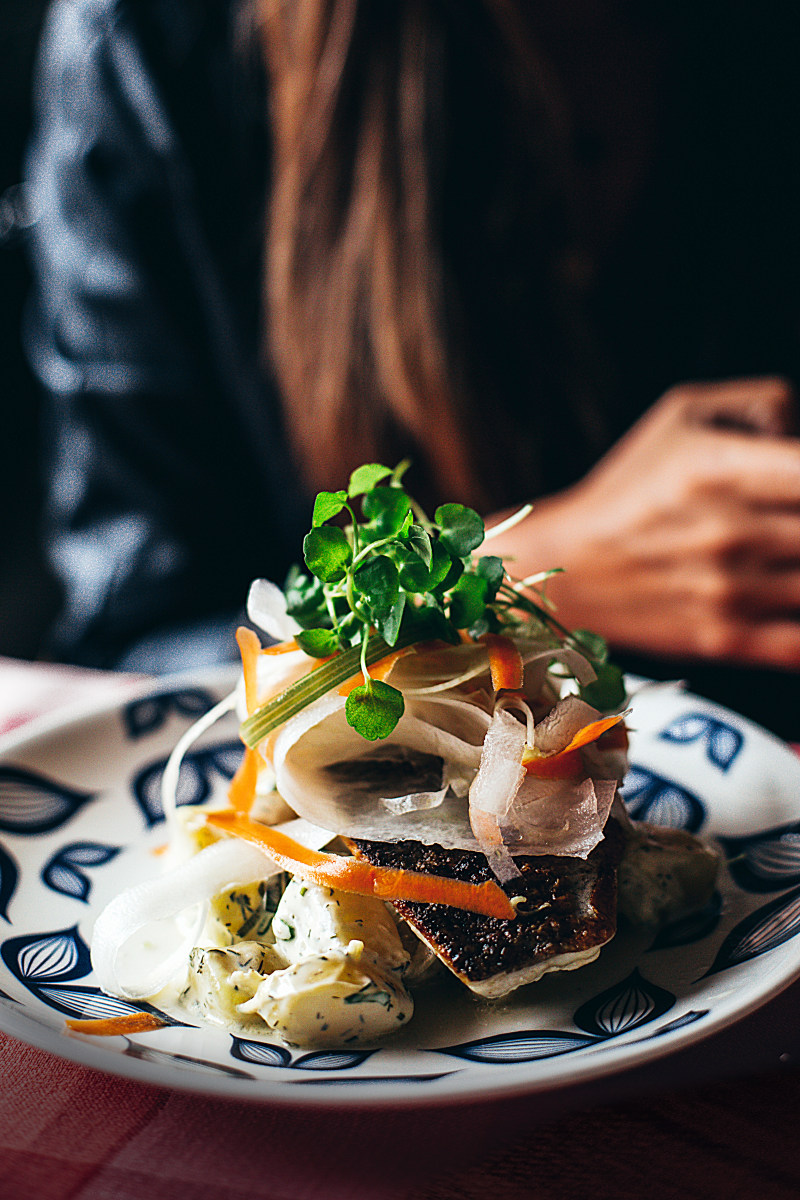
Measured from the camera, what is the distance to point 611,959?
33.5 inches

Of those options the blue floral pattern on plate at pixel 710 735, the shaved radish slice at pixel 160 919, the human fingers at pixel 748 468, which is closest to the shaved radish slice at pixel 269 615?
the shaved radish slice at pixel 160 919

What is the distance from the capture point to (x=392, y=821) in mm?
855

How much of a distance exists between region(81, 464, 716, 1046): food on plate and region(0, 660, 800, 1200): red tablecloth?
98mm

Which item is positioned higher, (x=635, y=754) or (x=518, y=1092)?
(x=518, y=1092)

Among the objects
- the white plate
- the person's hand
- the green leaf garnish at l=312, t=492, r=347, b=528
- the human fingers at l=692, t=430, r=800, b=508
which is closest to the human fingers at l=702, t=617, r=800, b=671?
the person's hand

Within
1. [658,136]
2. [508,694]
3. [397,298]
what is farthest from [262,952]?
[658,136]

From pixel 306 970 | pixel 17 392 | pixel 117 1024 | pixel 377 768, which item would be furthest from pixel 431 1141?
pixel 17 392

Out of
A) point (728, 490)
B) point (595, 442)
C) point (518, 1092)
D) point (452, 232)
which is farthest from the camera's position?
point (595, 442)

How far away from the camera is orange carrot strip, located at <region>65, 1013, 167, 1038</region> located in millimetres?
707

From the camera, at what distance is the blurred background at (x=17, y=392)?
10.4 ft

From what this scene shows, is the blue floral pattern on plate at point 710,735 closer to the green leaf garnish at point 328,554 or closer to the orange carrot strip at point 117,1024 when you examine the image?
the green leaf garnish at point 328,554

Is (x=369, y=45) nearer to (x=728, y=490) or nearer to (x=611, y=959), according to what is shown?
(x=728, y=490)

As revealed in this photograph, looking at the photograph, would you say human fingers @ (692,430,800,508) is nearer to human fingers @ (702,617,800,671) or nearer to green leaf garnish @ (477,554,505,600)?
human fingers @ (702,617,800,671)

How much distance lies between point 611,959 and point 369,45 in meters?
2.05
